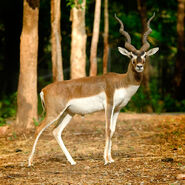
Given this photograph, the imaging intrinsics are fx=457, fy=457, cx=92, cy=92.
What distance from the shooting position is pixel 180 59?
19.5m

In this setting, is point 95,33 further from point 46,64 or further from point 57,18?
point 46,64

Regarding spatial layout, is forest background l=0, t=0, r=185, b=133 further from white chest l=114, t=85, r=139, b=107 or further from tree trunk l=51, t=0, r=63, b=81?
white chest l=114, t=85, r=139, b=107

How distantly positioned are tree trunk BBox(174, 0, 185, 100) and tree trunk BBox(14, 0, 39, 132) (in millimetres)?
9210

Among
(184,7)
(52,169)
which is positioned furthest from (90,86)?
(184,7)

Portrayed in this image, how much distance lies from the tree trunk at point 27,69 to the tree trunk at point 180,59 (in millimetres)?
9210

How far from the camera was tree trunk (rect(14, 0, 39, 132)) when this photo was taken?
11.7 meters

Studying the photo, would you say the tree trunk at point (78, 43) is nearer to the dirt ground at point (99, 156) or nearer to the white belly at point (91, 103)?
the dirt ground at point (99, 156)

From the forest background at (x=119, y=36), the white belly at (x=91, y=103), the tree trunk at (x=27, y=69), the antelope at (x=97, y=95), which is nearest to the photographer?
the antelope at (x=97, y=95)

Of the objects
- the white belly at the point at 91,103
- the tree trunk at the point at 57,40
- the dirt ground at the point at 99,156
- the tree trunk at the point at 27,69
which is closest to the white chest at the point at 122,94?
the white belly at the point at 91,103

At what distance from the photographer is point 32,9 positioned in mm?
11836

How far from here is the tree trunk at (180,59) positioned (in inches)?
766

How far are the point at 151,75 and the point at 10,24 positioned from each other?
742 cm

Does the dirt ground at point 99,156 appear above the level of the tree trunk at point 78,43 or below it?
below

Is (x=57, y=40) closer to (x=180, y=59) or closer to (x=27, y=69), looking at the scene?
(x=27, y=69)
